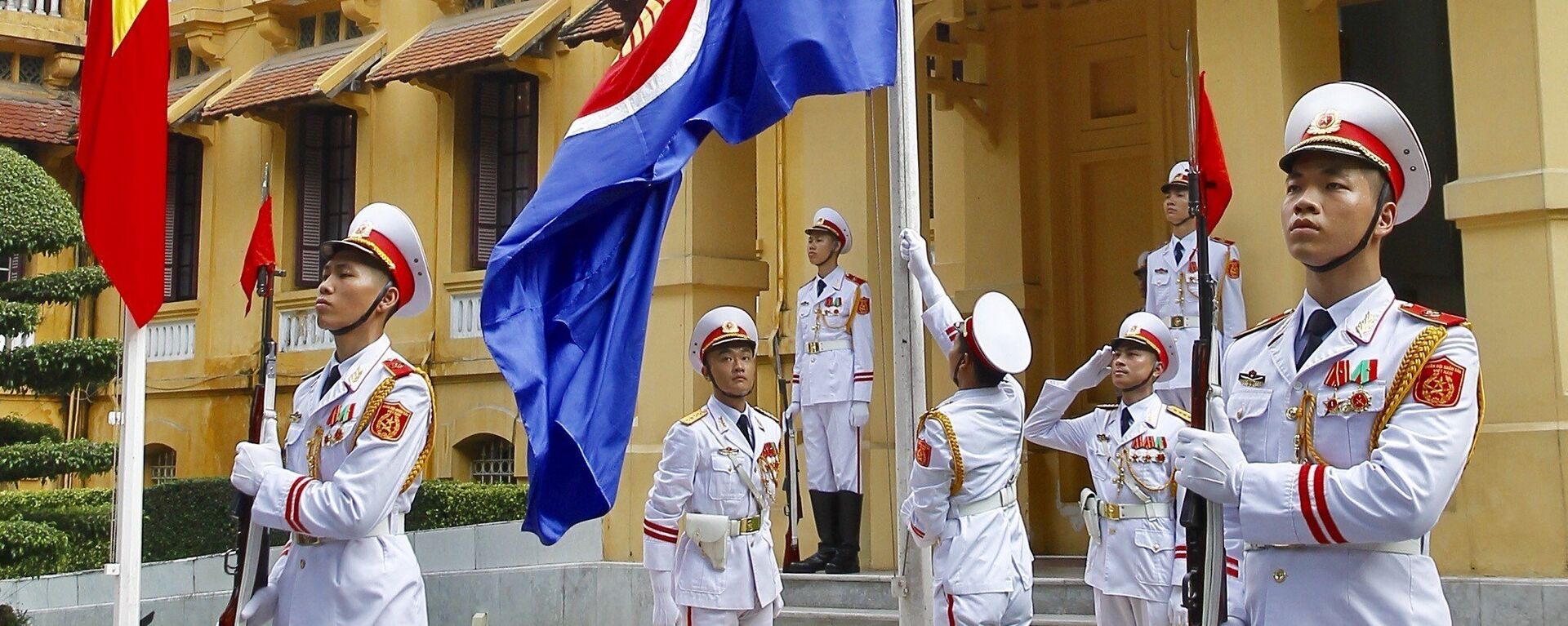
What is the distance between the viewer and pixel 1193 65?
5.39 meters

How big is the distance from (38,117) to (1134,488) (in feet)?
57.5

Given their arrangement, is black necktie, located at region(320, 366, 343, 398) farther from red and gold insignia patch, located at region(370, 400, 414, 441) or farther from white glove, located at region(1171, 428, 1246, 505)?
white glove, located at region(1171, 428, 1246, 505)

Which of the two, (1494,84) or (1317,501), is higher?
(1494,84)

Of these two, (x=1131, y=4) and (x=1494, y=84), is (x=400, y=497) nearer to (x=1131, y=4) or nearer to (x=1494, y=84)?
(x=1494, y=84)

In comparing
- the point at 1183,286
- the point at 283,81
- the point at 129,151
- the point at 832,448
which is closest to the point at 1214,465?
the point at 129,151

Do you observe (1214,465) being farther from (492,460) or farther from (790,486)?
(492,460)

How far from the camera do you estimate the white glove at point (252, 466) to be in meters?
6.12

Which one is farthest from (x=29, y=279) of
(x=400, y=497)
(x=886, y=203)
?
(x=400, y=497)

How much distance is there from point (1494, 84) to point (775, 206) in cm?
758

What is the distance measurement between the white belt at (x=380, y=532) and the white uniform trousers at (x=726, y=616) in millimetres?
2675

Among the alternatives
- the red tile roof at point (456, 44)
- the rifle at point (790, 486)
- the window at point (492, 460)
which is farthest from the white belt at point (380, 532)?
the window at point (492, 460)

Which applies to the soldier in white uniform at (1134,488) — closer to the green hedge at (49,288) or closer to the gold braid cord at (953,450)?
Result: the gold braid cord at (953,450)

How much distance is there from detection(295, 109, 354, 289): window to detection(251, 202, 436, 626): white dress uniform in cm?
1477

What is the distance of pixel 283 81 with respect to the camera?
2020 cm
